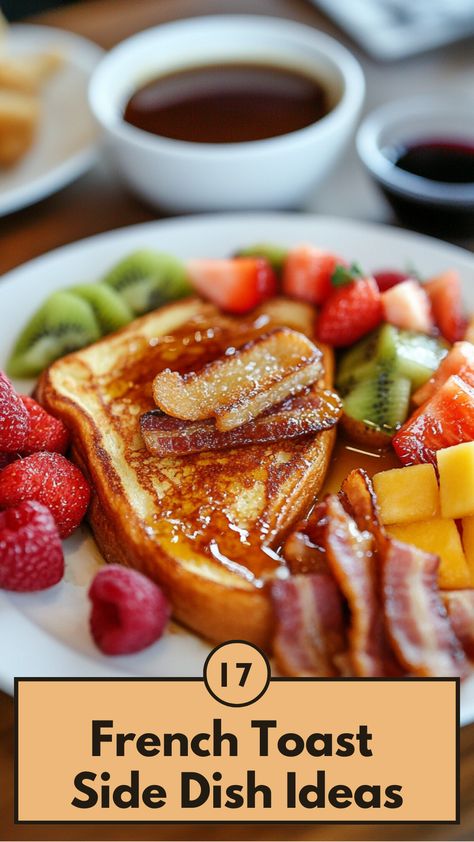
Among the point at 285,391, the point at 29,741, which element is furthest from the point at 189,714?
the point at 285,391

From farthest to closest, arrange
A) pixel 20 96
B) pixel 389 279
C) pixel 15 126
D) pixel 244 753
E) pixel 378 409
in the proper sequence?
pixel 20 96 → pixel 15 126 → pixel 389 279 → pixel 378 409 → pixel 244 753


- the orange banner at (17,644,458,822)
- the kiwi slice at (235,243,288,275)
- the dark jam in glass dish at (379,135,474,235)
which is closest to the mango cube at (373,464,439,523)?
the orange banner at (17,644,458,822)

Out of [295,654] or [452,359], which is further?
[452,359]

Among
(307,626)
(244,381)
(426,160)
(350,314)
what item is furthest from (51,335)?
(426,160)

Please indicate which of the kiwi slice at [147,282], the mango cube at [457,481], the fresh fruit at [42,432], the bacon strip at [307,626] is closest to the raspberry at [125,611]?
the bacon strip at [307,626]

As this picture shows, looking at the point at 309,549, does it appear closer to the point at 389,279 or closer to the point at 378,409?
the point at 378,409

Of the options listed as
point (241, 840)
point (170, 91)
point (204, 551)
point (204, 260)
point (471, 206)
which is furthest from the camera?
point (170, 91)

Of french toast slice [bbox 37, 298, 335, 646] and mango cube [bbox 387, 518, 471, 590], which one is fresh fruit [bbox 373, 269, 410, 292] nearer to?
french toast slice [bbox 37, 298, 335, 646]

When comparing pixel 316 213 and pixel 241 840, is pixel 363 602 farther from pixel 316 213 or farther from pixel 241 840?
pixel 316 213
